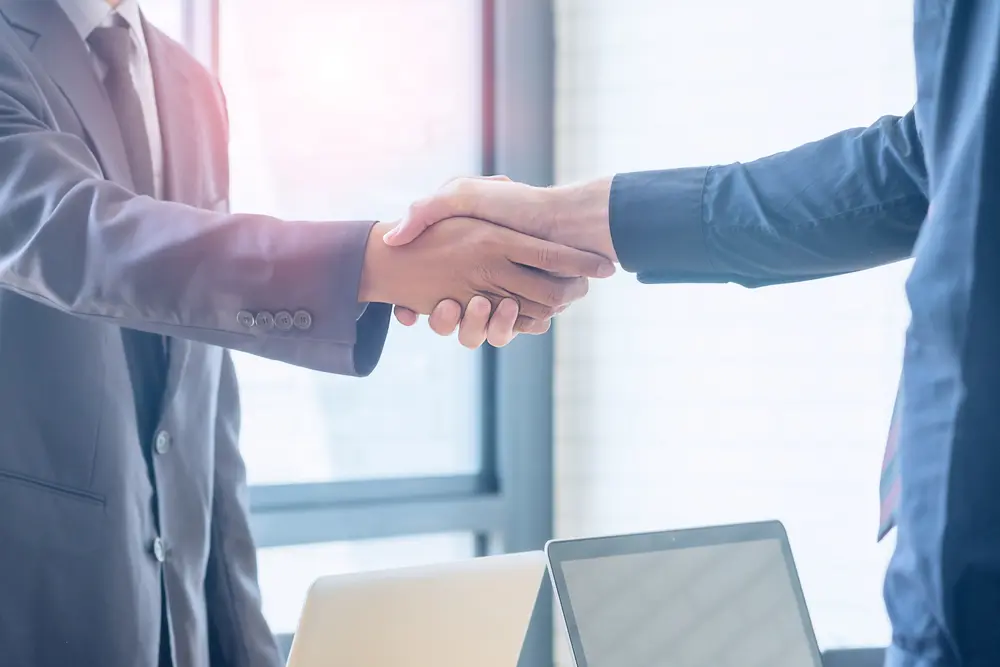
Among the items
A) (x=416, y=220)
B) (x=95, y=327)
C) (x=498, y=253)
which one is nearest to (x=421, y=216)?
(x=416, y=220)

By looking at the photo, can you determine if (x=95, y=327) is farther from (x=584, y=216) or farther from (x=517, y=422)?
(x=517, y=422)

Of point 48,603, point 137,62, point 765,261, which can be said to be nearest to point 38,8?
point 137,62

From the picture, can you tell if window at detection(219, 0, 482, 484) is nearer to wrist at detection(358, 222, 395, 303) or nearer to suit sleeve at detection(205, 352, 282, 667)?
suit sleeve at detection(205, 352, 282, 667)

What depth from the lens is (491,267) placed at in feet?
4.56

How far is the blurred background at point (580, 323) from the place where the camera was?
1.98m

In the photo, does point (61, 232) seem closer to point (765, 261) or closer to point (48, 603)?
point (48, 603)

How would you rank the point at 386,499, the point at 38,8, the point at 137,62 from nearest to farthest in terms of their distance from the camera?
the point at 38,8
the point at 137,62
the point at 386,499

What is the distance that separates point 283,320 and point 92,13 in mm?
541

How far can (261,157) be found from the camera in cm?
199

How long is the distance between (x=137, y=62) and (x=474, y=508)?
45.6 inches

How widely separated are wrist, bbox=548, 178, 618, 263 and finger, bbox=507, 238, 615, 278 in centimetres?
2

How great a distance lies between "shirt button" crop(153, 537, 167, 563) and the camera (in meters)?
1.19

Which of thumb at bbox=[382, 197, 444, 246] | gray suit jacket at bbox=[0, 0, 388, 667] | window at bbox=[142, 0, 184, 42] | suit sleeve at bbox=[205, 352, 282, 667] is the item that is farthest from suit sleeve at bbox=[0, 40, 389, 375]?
window at bbox=[142, 0, 184, 42]

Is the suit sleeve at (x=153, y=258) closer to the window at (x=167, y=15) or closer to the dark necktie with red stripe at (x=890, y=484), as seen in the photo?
the dark necktie with red stripe at (x=890, y=484)
